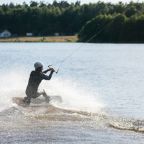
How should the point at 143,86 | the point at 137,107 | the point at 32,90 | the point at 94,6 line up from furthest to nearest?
the point at 94,6
the point at 143,86
the point at 137,107
the point at 32,90

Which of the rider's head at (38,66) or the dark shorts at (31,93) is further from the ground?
the rider's head at (38,66)

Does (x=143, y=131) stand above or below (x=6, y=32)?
above

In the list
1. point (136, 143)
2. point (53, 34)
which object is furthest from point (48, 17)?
point (136, 143)

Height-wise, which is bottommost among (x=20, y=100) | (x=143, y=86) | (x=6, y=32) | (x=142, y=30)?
(x=6, y=32)

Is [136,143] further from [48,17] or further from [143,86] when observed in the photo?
[48,17]

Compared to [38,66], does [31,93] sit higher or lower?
lower

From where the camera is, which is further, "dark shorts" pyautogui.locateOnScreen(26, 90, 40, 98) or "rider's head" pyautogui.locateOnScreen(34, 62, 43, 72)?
"dark shorts" pyautogui.locateOnScreen(26, 90, 40, 98)

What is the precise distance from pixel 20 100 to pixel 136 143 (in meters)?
8.31

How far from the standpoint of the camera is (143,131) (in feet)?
59.9

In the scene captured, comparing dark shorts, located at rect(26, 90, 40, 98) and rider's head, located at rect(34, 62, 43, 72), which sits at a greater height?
rider's head, located at rect(34, 62, 43, 72)

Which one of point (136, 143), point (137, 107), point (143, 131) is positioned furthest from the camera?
point (137, 107)

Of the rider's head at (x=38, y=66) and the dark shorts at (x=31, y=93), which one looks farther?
the dark shorts at (x=31, y=93)

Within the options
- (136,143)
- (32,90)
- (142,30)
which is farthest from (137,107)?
(142,30)

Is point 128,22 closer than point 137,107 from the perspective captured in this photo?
No
